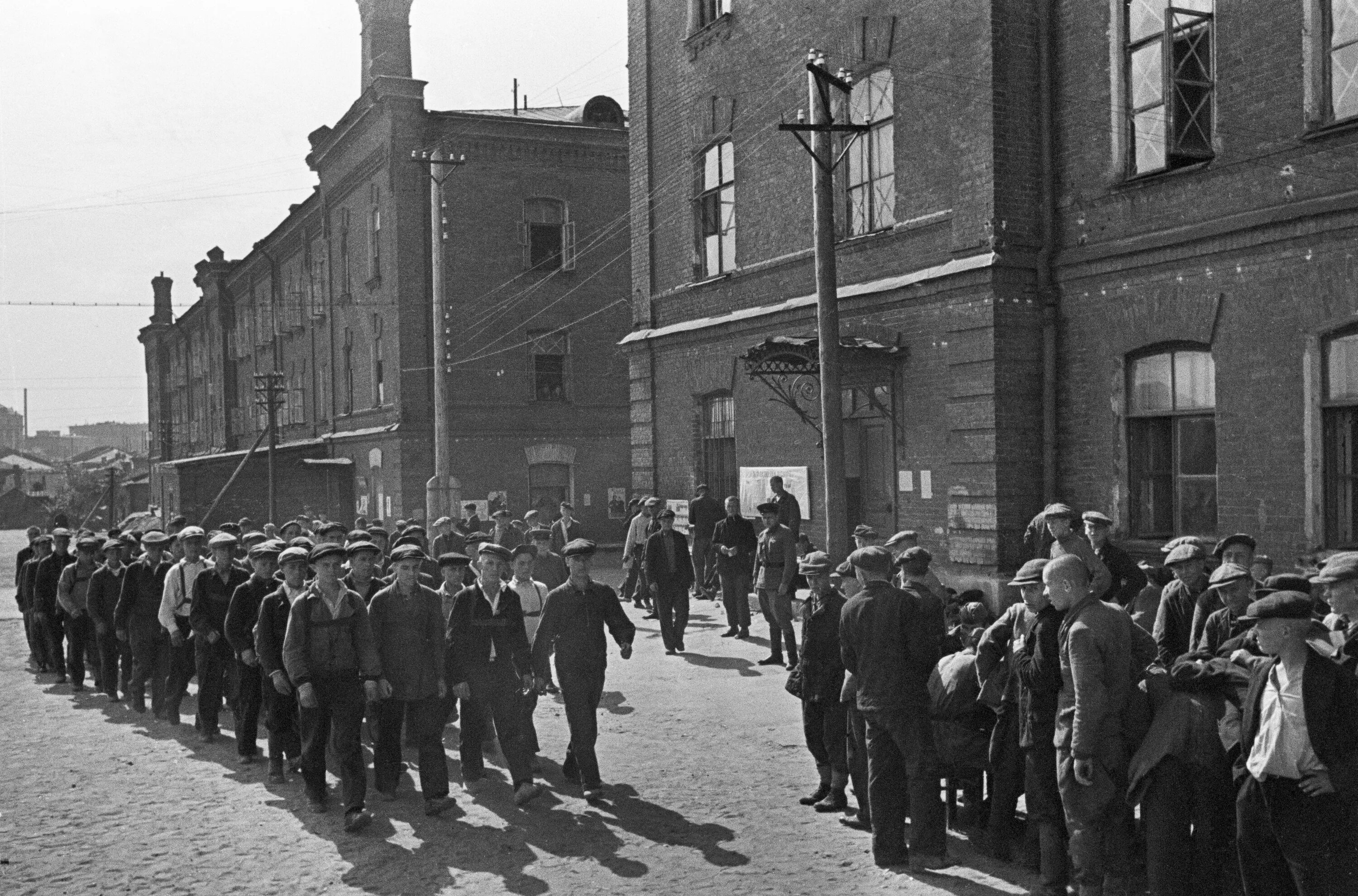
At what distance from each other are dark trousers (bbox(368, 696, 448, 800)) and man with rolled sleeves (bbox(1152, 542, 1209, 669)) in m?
4.56

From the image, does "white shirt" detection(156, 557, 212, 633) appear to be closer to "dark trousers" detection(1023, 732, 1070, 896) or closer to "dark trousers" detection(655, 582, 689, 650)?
"dark trousers" detection(655, 582, 689, 650)

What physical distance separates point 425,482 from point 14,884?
22.8m

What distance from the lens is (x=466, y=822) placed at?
7695 millimetres

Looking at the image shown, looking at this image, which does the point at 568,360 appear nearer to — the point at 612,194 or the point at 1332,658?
the point at 612,194

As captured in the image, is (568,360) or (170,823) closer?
(170,823)

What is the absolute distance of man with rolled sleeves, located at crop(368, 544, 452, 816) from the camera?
8031 mm

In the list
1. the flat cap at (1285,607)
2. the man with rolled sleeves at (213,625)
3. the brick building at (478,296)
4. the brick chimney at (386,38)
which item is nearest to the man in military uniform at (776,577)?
the man with rolled sleeves at (213,625)

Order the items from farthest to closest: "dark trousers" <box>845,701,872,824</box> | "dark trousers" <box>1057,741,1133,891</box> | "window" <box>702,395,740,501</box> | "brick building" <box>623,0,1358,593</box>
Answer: "window" <box>702,395,740,501</box>
"brick building" <box>623,0,1358,593</box>
"dark trousers" <box>845,701,872,824</box>
"dark trousers" <box>1057,741,1133,891</box>

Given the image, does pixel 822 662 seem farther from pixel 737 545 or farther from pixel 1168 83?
pixel 1168 83

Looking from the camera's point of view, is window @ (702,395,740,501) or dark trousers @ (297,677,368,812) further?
window @ (702,395,740,501)

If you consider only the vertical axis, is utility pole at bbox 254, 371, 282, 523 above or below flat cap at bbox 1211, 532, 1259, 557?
above

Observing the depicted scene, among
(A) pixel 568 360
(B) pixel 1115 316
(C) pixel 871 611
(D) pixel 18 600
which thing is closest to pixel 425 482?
(A) pixel 568 360

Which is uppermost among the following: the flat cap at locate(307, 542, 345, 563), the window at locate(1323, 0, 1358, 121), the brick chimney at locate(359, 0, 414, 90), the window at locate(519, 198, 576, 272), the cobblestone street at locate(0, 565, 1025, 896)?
the brick chimney at locate(359, 0, 414, 90)

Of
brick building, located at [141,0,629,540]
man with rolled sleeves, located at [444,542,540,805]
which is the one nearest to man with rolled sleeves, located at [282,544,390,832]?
man with rolled sleeves, located at [444,542,540,805]
